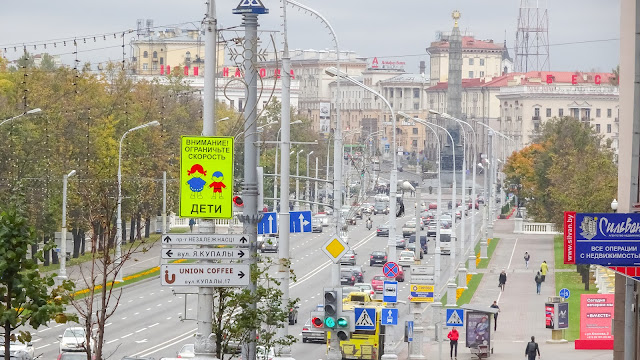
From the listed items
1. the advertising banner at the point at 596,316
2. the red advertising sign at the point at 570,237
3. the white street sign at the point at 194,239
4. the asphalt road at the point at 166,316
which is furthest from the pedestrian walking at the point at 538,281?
the white street sign at the point at 194,239

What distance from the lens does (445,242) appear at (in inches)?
4188

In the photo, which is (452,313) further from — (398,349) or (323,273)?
(323,273)

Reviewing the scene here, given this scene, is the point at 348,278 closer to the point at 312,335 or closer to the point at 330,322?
the point at 312,335

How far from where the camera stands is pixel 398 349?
55.5 metres

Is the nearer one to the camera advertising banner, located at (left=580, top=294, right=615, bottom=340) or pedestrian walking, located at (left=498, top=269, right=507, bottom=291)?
advertising banner, located at (left=580, top=294, right=615, bottom=340)

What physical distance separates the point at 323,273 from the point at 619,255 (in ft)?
210

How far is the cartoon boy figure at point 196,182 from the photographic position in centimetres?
2220

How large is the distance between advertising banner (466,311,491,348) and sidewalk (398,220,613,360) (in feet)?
2.09

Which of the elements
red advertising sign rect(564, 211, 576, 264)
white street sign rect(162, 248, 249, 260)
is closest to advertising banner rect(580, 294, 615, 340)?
red advertising sign rect(564, 211, 576, 264)

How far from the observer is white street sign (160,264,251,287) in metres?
21.7

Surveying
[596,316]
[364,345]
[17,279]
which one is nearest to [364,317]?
[364,345]

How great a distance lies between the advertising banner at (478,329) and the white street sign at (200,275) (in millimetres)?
30181

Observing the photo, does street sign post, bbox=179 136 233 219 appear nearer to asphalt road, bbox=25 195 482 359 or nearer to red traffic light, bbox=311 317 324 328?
asphalt road, bbox=25 195 482 359

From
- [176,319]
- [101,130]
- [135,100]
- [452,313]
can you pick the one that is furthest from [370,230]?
[452,313]
